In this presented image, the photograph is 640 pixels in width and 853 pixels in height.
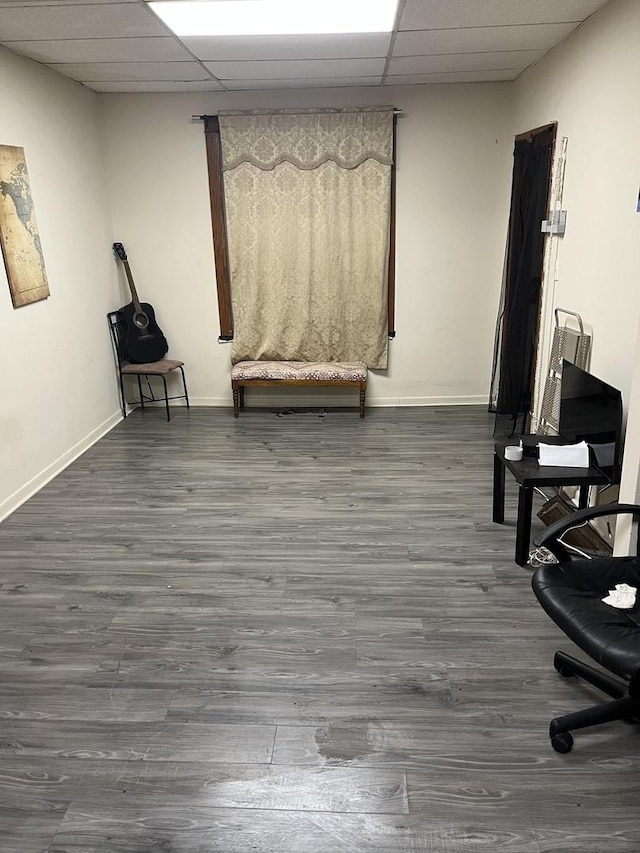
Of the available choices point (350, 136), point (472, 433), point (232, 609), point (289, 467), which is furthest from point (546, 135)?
point (232, 609)

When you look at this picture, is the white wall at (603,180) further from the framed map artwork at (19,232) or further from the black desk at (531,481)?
the framed map artwork at (19,232)

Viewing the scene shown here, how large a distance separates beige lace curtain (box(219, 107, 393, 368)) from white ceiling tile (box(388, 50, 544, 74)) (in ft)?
1.93

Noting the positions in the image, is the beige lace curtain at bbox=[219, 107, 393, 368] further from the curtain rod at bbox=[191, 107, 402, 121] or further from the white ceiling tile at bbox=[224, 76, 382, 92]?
the white ceiling tile at bbox=[224, 76, 382, 92]

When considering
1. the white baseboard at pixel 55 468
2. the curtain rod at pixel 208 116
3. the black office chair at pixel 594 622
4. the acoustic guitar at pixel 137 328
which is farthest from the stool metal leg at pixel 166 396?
the black office chair at pixel 594 622

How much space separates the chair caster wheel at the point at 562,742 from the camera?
1.92 m

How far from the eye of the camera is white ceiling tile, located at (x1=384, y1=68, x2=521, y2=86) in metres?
4.43

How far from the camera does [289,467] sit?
4.21 meters

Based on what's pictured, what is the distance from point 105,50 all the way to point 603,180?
288 centimetres

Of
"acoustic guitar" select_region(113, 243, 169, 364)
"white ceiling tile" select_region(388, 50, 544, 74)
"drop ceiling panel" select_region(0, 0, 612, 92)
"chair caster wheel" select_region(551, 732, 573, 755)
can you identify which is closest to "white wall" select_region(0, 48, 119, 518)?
"acoustic guitar" select_region(113, 243, 169, 364)

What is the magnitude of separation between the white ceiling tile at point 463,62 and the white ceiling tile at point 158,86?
4.46 ft

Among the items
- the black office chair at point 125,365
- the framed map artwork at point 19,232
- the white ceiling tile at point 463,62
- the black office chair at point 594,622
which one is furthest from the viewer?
the black office chair at point 125,365

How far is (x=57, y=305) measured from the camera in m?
4.25

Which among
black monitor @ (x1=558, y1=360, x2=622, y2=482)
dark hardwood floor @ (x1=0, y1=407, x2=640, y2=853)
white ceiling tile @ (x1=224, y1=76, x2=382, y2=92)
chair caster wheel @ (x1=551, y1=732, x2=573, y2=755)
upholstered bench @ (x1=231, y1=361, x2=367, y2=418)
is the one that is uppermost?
white ceiling tile @ (x1=224, y1=76, x2=382, y2=92)

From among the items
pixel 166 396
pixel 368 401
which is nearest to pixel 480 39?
pixel 368 401
